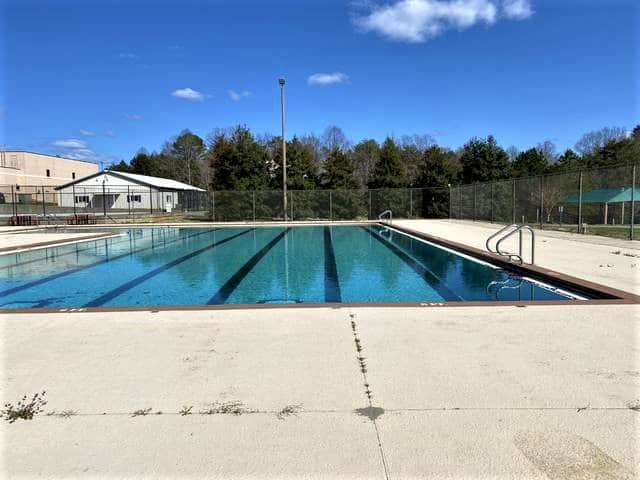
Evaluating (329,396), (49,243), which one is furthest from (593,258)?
(49,243)

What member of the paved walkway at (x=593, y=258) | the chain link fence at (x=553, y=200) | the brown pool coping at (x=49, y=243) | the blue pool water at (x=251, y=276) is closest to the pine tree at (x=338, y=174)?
the chain link fence at (x=553, y=200)

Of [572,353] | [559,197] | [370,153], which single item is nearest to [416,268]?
[572,353]

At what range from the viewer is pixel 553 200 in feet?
74.8

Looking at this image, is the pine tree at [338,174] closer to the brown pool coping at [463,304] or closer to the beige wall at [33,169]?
the brown pool coping at [463,304]

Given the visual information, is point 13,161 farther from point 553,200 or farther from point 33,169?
point 553,200

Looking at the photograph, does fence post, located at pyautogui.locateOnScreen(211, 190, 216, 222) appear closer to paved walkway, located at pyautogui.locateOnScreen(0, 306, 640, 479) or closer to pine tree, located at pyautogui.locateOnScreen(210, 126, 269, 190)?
pine tree, located at pyautogui.locateOnScreen(210, 126, 269, 190)

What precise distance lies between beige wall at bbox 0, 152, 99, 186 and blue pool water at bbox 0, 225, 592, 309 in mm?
53537

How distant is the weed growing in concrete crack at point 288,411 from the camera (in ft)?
8.72

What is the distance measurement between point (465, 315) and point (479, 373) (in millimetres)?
1700

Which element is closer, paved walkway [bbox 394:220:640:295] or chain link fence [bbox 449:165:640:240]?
paved walkway [bbox 394:220:640:295]

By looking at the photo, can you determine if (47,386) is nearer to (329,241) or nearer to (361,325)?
(361,325)

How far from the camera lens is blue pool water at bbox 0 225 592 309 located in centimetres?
684

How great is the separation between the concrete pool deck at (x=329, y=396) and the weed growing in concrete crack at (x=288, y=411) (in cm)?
1

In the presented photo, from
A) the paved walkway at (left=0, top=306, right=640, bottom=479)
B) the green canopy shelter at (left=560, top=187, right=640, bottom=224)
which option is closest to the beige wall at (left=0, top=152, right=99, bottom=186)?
the green canopy shelter at (left=560, top=187, right=640, bottom=224)
